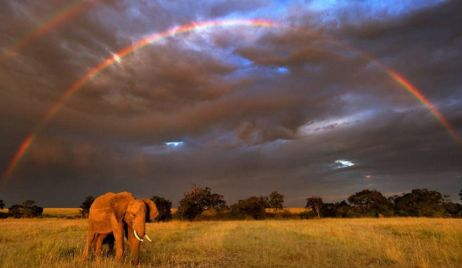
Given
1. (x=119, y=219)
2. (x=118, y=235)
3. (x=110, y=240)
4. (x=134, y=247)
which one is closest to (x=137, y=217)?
(x=119, y=219)

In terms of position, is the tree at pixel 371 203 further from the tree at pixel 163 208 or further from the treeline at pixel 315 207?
the tree at pixel 163 208

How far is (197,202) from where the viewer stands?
5953cm

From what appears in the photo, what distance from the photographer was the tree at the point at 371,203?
201 feet

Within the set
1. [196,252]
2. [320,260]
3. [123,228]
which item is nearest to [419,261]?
[320,260]

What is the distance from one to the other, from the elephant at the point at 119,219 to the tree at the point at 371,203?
52.7 metres

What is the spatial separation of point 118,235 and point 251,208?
4846 cm

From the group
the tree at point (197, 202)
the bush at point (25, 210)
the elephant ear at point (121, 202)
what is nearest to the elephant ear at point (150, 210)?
the elephant ear at point (121, 202)

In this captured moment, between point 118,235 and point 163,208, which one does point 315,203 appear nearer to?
point 163,208

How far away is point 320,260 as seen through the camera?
558 inches

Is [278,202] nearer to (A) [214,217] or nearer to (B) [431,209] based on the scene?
(A) [214,217]

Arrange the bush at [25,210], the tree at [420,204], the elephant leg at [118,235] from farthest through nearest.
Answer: the bush at [25,210]
the tree at [420,204]
the elephant leg at [118,235]

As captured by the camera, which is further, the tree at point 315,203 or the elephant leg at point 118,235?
the tree at point 315,203

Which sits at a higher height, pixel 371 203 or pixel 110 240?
pixel 371 203

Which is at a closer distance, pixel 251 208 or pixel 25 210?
pixel 251 208
